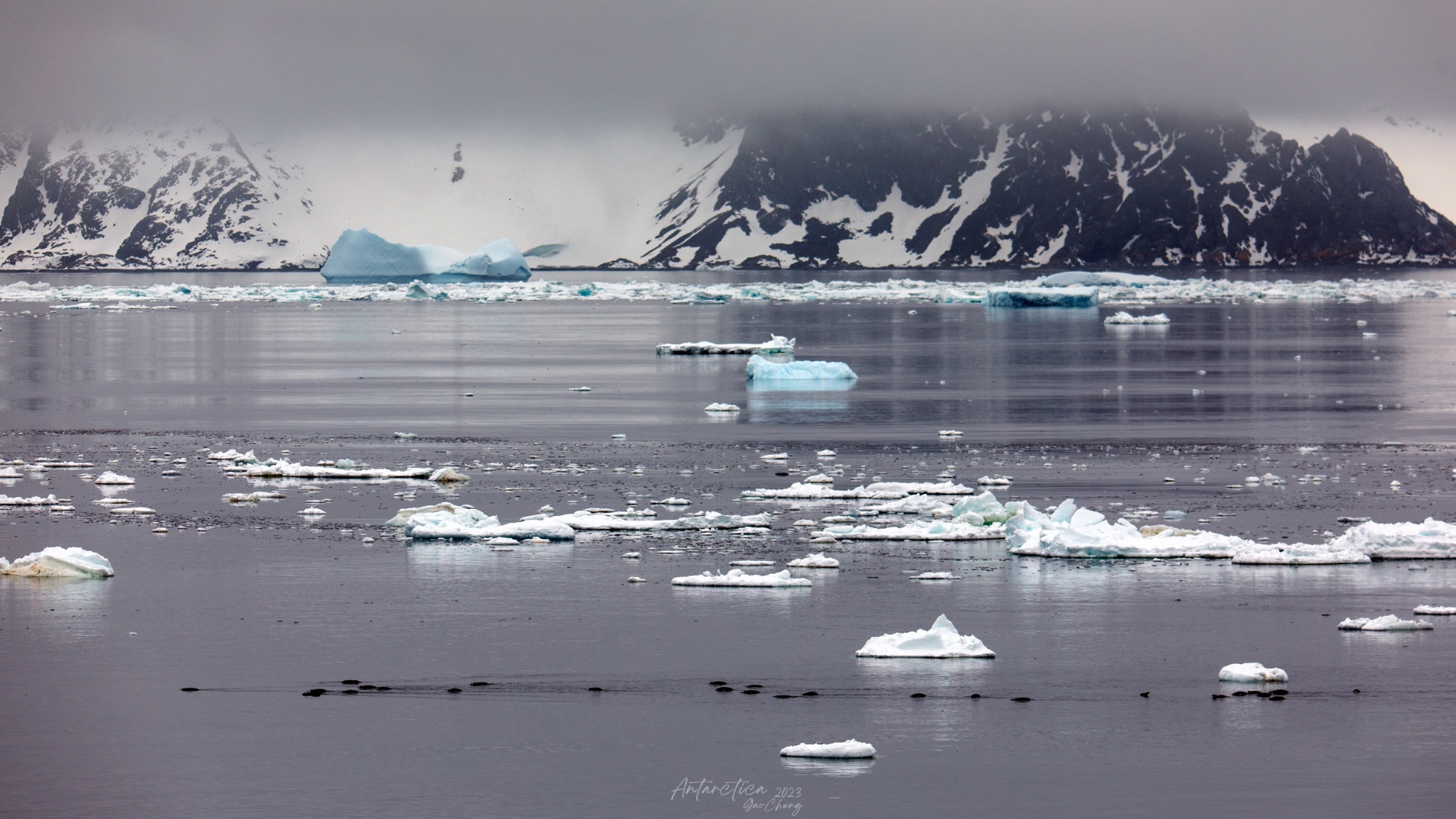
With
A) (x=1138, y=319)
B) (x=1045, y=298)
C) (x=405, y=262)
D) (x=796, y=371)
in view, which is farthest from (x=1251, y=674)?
(x=405, y=262)

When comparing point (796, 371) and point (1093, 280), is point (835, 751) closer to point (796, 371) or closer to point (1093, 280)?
point (796, 371)

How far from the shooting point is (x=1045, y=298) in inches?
3270

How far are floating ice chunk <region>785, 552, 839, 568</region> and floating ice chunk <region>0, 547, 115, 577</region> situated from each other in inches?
211

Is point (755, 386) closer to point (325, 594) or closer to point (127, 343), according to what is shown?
point (325, 594)

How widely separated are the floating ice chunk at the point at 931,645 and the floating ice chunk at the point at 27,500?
32.9ft

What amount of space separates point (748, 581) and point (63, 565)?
5.39 metres

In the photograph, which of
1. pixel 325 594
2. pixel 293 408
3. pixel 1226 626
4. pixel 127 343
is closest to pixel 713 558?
pixel 325 594

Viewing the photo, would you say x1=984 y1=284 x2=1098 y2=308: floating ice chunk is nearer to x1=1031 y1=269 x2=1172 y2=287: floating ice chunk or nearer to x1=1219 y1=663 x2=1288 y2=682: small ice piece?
x1=1031 y1=269 x2=1172 y2=287: floating ice chunk

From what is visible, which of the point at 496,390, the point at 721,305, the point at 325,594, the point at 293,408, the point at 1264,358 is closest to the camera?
the point at 325,594

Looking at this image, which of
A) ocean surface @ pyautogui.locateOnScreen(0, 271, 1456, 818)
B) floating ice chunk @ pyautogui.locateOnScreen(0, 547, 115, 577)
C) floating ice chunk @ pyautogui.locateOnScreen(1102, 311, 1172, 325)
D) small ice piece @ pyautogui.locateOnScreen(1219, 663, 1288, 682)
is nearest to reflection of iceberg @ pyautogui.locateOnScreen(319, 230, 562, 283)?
floating ice chunk @ pyautogui.locateOnScreen(1102, 311, 1172, 325)

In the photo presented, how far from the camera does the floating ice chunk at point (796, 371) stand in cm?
3456

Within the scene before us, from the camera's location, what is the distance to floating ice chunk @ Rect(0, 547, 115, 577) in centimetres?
1352

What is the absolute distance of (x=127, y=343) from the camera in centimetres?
5122

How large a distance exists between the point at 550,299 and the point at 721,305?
1867cm
